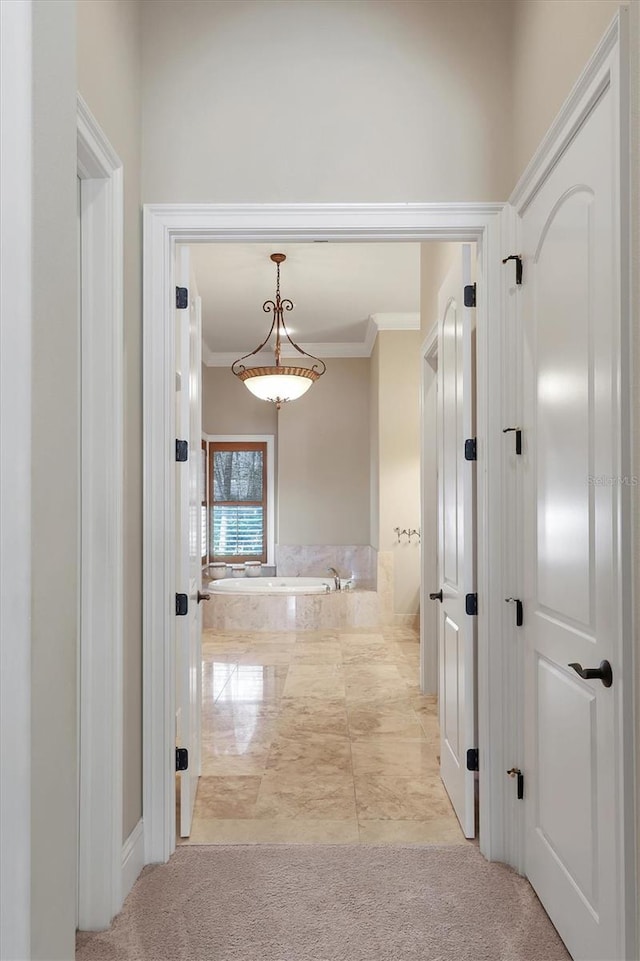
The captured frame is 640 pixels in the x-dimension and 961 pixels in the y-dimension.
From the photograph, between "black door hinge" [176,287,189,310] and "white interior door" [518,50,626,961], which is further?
"black door hinge" [176,287,189,310]

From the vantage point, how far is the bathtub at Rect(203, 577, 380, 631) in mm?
7168

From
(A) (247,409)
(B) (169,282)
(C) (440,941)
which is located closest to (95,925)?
(C) (440,941)

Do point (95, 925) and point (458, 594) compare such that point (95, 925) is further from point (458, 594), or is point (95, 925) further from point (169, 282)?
point (169, 282)

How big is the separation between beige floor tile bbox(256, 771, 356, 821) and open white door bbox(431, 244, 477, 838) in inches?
18.1

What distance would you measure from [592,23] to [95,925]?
2.82 meters

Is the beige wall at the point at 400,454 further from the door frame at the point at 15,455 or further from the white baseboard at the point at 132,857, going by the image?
the door frame at the point at 15,455

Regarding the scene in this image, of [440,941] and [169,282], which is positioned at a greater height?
[169,282]

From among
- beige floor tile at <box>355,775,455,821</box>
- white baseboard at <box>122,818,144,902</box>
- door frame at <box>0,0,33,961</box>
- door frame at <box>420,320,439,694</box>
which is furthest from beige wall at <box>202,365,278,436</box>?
door frame at <box>0,0,33,961</box>

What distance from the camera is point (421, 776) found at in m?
3.41

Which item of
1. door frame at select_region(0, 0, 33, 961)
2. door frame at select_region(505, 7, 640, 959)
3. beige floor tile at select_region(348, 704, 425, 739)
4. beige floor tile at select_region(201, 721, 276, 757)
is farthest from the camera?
beige floor tile at select_region(348, 704, 425, 739)

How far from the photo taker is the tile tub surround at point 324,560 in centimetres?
849


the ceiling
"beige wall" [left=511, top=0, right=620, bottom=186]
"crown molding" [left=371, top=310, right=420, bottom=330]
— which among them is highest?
the ceiling

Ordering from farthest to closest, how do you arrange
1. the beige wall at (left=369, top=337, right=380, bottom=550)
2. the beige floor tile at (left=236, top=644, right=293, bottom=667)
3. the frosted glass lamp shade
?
the beige wall at (left=369, top=337, right=380, bottom=550), the frosted glass lamp shade, the beige floor tile at (left=236, top=644, right=293, bottom=667)

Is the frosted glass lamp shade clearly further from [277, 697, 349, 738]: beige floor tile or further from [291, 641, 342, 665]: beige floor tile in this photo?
[277, 697, 349, 738]: beige floor tile
